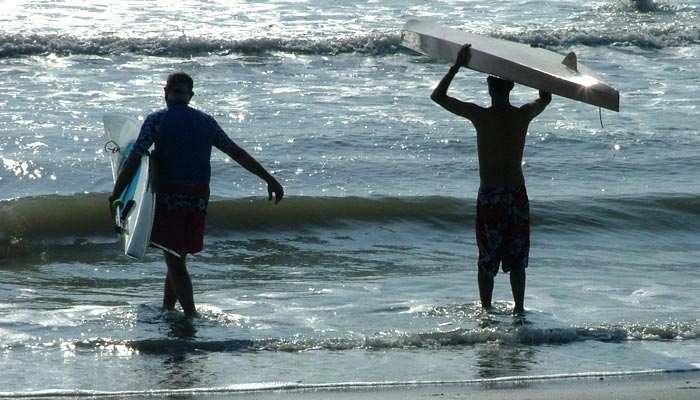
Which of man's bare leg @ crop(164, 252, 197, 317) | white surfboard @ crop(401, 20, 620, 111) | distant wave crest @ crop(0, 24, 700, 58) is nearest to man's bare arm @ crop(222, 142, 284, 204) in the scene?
man's bare leg @ crop(164, 252, 197, 317)

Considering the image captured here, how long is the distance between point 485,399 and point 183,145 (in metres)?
2.22

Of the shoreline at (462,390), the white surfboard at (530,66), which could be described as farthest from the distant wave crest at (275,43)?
the shoreline at (462,390)

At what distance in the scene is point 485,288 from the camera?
23.7 feet

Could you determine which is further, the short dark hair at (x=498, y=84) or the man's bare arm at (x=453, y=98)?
the short dark hair at (x=498, y=84)

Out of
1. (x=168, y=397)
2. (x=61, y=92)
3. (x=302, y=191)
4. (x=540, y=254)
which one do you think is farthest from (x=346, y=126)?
(x=168, y=397)

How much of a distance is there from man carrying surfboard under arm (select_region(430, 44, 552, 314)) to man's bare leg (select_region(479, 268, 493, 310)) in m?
0.11

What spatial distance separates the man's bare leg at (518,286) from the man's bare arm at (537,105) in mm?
859

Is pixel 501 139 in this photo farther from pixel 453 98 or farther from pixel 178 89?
pixel 178 89

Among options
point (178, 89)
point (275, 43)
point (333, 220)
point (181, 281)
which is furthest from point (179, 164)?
point (275, 43)

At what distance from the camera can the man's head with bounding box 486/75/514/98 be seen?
270 inches

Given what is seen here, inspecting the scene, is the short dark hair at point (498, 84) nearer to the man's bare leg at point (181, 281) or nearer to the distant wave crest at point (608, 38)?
the man's bare leg at point (181, 281)

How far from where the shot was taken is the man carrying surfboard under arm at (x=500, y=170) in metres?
6.84

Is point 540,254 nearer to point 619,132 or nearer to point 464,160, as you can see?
point 464,160

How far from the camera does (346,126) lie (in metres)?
13.8
